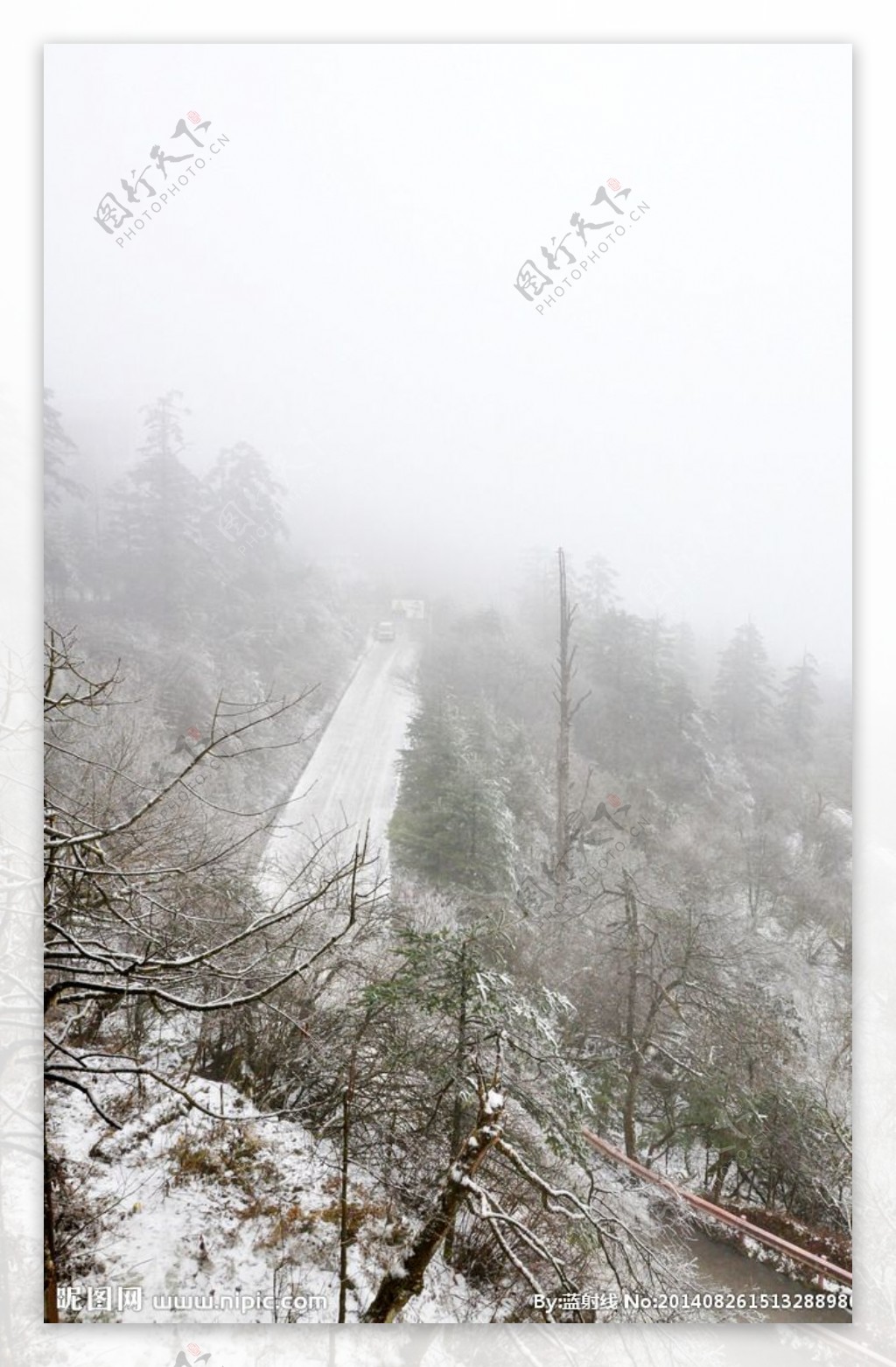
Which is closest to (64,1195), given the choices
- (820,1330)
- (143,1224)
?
(143,1224)

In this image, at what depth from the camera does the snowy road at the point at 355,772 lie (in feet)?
12.6

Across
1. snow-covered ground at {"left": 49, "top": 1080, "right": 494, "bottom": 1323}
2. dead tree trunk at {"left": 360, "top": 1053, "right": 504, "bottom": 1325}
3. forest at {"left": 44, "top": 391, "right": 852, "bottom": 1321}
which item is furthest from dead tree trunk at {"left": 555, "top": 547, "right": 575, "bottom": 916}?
snow-covered ground at {"left": 49, "top": 1080, "right": 494, "bottom": 1323}

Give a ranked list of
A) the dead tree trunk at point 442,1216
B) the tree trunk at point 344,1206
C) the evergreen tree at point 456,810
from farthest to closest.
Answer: the evergreen tree at point 456,810, the tree trunk at point 344,1206, the dead tree trunk at point 442,1216

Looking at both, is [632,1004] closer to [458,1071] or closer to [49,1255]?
[458,1071]

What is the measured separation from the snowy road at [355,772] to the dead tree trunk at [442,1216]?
1345 mm

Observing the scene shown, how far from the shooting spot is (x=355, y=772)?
3930 millimetres

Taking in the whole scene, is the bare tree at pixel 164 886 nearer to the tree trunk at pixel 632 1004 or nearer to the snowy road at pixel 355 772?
the snowy road at pixel 355 772

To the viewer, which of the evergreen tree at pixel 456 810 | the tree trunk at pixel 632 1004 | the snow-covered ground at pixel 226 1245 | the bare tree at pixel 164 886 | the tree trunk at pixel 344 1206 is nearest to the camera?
the tree trunk at pixel 344 1206

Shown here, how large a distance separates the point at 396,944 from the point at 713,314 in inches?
143

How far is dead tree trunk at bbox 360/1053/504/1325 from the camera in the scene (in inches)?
110

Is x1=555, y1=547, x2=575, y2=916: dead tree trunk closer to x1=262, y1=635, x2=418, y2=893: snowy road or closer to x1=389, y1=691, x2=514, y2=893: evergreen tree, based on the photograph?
x1=389, y1=691, x2=514, y2=893: evergreen tree
